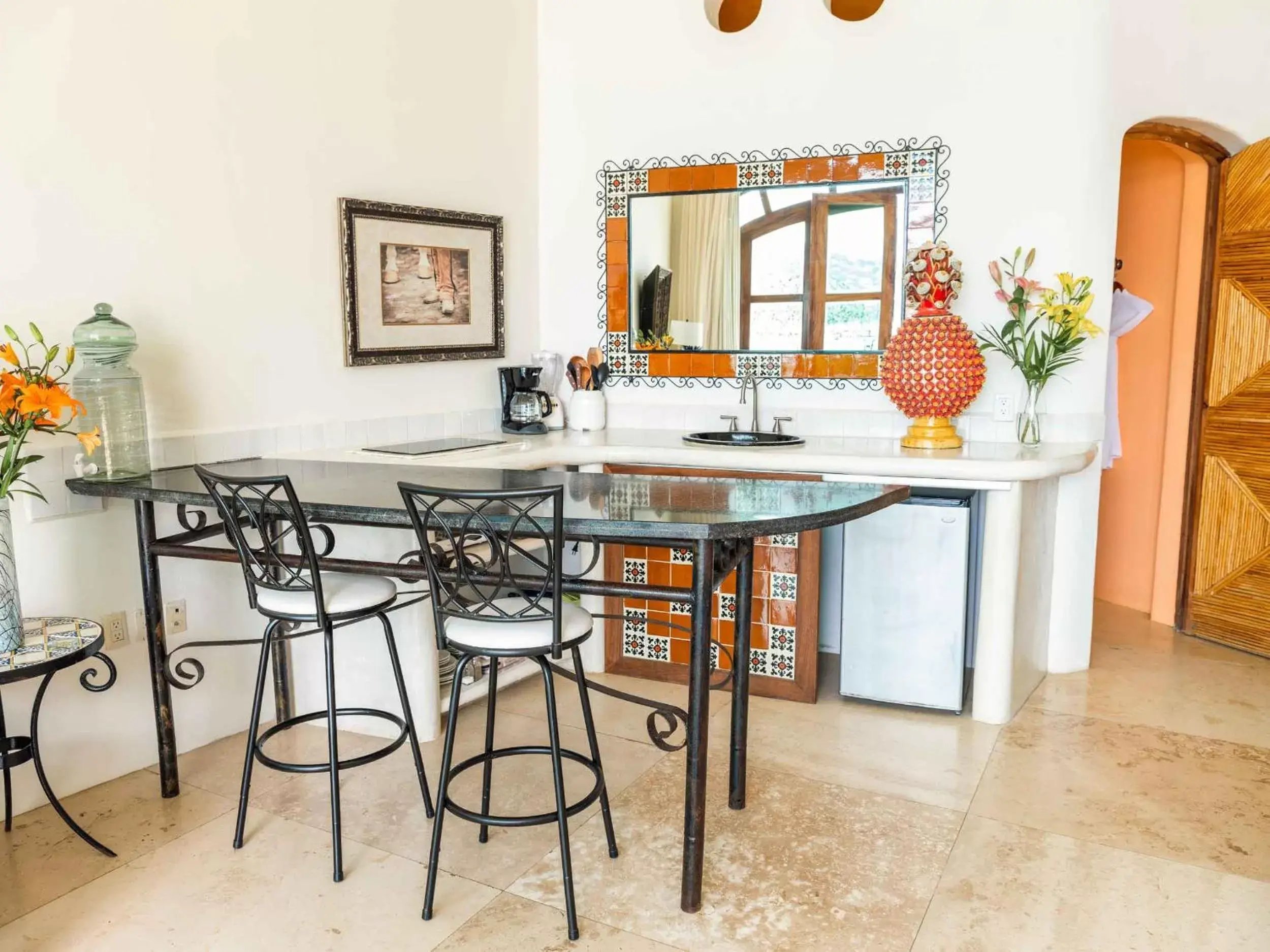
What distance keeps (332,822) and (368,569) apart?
0.62 metres

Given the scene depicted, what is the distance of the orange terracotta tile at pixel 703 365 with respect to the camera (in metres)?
4.12

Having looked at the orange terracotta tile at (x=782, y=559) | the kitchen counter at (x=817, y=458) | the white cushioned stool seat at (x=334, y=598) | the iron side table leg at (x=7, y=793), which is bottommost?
the iron side table leg at (x=7, y=793)

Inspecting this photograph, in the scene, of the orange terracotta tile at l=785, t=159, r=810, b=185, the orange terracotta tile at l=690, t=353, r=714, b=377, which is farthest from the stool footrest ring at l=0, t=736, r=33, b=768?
the orange terracotta tile at l=785, t=159, r=810, b=185

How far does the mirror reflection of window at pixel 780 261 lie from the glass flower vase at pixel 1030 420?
22.3 inches

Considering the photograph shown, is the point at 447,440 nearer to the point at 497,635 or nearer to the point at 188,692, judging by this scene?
the point at 188,692

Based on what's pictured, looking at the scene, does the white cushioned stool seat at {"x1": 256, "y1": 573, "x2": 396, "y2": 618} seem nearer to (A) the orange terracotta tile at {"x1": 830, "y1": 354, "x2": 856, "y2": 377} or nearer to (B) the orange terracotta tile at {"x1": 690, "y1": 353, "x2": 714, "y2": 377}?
(B) the orange terracotta tile at {"x1": 690, "y1": 353, "x2": 714, "y2": 377}

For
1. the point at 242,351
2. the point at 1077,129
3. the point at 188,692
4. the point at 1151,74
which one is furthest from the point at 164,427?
the point at 1151,74

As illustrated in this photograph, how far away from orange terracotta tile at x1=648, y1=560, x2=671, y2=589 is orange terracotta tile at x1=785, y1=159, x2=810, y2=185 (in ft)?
5.13

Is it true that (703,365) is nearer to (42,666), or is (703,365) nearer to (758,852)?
(758,852)

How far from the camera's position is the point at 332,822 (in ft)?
7.97

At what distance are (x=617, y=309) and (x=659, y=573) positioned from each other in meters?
1.22

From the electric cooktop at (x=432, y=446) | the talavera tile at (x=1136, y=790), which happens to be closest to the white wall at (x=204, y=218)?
the electric cooktop at (x=432, y=446)

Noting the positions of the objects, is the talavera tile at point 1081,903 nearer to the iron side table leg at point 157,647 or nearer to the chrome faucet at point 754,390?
the chrome faucet at point 754,390

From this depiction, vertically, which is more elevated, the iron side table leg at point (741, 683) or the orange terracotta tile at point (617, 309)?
the orange terracotta tile at point (617, 309)
